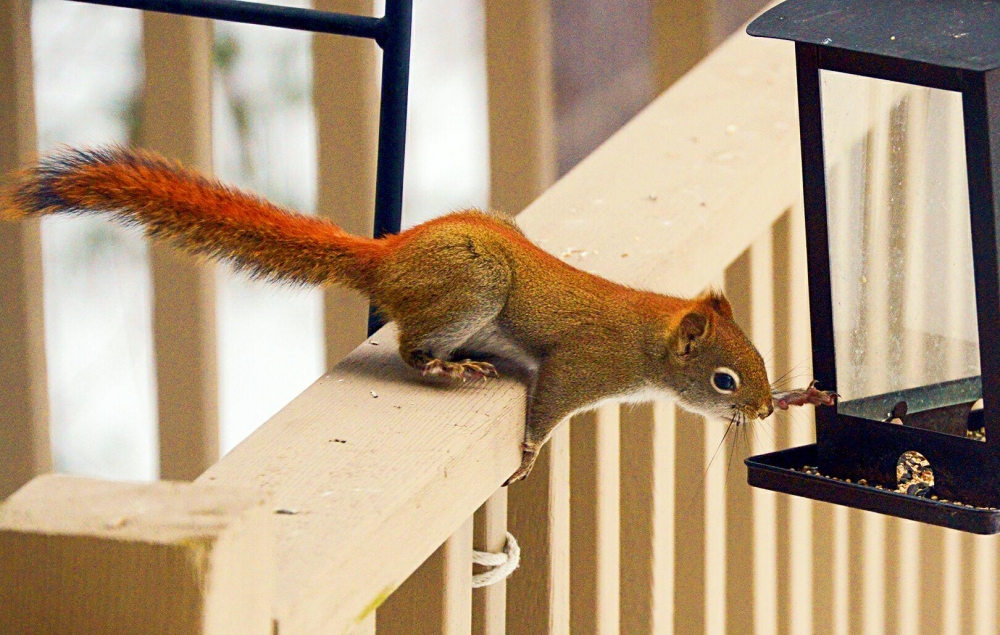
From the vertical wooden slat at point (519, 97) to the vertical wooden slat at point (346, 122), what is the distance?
20 centimetres

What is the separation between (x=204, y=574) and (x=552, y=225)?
881 mm

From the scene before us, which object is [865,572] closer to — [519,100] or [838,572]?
[838,572]

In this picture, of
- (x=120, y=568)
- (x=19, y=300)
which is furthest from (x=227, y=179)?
(x=120, y=568)

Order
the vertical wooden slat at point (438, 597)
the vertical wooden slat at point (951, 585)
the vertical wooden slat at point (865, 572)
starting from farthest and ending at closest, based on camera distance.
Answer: the vertical wooden slat at point (951, 585), the vertical wooden slat at point (865, 572), the vertical wooden slat at point (438, 597)

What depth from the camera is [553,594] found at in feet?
3.46

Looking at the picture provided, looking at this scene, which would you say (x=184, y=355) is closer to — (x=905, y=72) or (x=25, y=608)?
A: (x=905, y=72)

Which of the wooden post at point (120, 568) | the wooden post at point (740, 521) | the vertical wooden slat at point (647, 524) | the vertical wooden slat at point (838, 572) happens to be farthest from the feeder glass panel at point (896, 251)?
the wooden post at point (120, 568)

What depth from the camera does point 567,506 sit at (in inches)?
42.3

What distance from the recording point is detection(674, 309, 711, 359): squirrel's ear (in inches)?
46.6

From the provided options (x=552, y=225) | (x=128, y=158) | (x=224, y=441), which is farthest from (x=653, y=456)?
(x=224, y=441)

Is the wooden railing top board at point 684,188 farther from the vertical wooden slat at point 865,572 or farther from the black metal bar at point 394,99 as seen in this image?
the vertical wooden slat at point 865,572

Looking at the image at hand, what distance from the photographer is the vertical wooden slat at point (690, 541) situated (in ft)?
4.50

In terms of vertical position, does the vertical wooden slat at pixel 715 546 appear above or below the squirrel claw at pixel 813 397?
below

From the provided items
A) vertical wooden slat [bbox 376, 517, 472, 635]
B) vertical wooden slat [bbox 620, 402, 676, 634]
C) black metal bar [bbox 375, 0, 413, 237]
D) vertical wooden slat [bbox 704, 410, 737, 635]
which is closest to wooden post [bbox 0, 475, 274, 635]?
vertical wooden slat [bbox 376, 517, 472, 635]
